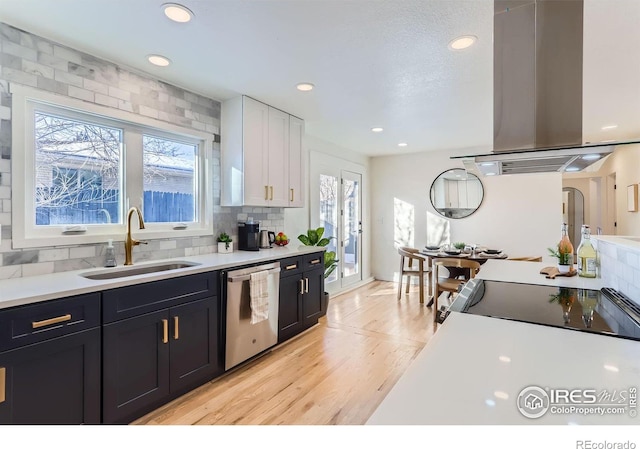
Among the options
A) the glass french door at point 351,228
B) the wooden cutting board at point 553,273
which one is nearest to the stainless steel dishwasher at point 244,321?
the wooden cutting board at point 553,273

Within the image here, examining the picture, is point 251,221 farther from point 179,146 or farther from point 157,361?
point 157,361

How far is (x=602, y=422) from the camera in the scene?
63 cm

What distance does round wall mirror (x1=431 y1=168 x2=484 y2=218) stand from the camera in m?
5.50

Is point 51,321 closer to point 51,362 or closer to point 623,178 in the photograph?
point 51,362

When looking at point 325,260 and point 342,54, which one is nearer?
point 342,54

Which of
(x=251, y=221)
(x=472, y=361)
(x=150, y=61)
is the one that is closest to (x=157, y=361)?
(x=251, y=221)

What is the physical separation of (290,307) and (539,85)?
2.68m

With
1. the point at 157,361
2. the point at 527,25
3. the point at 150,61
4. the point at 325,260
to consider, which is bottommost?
the point at 157,361

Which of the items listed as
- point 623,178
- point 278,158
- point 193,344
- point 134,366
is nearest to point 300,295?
point 193,344

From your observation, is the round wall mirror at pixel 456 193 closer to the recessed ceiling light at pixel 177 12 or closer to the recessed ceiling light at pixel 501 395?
the recessed ceiling light at pixel 177 12

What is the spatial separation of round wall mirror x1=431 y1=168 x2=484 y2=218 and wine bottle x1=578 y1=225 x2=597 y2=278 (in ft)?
11.9

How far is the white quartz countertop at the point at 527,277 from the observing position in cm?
183

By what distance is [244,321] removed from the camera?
8.84 feet

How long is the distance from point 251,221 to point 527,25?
2801mm
